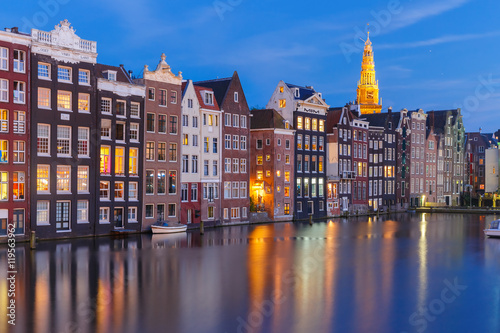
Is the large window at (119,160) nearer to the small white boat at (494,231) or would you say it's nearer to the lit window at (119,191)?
the lit window at (119,191)

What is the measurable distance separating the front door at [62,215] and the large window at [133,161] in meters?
8.37

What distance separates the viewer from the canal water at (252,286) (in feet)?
92.9

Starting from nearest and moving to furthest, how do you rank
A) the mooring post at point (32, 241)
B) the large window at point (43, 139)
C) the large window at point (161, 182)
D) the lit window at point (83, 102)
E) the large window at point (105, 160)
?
the mooring post at point (32, 241) → the large window at point (43, 139) → the lit window at point (83, 102) → the large window at point (105, 160) → the large window at point (161, 182)

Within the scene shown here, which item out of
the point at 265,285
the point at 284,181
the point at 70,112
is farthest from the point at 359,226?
the point at 265,285

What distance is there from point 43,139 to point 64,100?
418cm

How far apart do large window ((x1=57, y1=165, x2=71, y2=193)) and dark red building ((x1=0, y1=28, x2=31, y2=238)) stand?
3357mm

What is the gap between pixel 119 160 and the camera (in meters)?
62.4

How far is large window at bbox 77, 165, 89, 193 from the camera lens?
2295 inches

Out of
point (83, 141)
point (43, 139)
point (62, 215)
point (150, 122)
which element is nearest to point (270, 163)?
point (150, 122)

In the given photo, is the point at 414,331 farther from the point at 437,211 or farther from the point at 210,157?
the point at 437,211

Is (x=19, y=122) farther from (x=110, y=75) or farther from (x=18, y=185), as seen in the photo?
(x=110, y=75)

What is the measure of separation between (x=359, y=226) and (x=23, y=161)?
43719 millimetres

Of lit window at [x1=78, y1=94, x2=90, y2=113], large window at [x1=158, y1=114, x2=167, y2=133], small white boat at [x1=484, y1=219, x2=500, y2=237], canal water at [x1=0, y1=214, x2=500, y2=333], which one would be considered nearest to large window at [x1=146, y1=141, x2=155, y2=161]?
large window at [x1=158, y1=114, x2=167, y2=133]

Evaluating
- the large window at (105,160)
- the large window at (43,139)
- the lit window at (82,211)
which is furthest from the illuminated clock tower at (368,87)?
the large window at (43,139)
